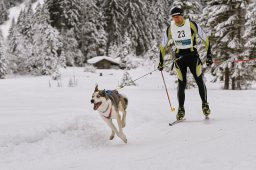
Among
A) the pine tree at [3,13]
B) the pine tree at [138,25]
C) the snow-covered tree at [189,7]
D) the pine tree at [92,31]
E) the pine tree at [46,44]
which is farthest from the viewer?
the pine tree at [3,13]

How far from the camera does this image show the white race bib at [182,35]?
292 inches

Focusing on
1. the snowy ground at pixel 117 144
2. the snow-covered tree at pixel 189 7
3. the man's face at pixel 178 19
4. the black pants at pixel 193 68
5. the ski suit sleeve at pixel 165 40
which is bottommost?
the snowy ground at pixel 117 144

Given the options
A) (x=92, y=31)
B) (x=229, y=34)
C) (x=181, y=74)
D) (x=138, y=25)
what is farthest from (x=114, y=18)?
(x=181, y=74)

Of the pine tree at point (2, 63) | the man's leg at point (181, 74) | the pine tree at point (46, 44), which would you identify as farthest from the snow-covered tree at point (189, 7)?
the pine tree at point (2, 63)

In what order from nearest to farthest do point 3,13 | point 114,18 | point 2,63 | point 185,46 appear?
point 185,46 < point 2,63 < point 114,18 < point 3,13

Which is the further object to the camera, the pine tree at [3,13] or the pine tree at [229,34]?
the pine tree at [3,13]

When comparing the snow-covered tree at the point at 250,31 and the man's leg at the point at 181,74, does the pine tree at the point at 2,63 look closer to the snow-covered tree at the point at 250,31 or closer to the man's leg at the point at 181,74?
the snow-covered tree at the point at 250,31

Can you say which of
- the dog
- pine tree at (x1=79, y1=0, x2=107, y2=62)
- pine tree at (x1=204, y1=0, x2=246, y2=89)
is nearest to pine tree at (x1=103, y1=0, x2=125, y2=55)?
pine tree at (x1=79, y1=0, x2=107, y2=62)

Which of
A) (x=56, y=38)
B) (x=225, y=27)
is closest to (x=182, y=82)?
(x=225, y=27)

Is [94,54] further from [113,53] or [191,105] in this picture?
[191,105]

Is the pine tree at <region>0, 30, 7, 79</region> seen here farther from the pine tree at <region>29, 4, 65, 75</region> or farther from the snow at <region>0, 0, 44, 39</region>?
the snow at <region>0, 0, 44, 39</region>

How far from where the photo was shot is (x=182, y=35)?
7438mm

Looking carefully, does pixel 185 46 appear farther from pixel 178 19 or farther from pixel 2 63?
pixel 2 63

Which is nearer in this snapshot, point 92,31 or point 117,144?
point 117,144
